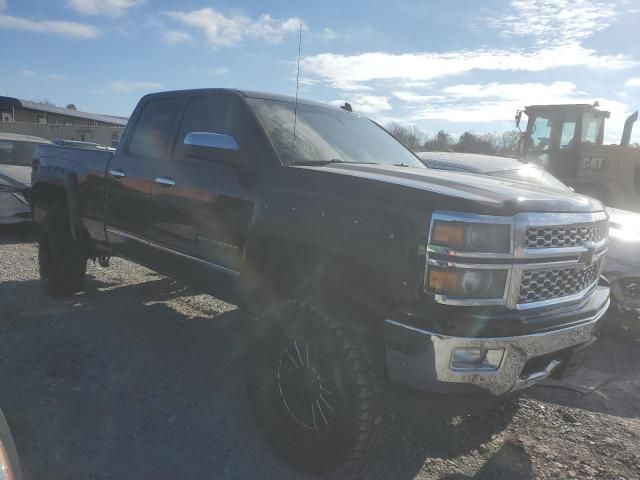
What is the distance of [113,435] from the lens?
2961 mm

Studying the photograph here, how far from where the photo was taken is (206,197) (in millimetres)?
3357

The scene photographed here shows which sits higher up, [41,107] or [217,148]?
[41,107]

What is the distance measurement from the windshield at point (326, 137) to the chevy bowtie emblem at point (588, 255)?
1.50 m

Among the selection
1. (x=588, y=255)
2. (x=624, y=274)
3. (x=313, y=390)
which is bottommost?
(x=313, y=390)

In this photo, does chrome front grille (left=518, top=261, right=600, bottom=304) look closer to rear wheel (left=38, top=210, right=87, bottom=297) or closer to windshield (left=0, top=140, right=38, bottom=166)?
rear wheel (left=38, top=210, right=87, bottom=297)

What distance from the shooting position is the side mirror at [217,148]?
3084 millimetres

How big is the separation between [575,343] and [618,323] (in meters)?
2.86

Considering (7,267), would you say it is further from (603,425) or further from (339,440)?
(603,425)

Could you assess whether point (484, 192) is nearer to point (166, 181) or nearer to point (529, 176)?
point (166, 181)

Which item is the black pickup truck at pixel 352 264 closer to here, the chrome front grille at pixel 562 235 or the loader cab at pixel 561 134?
the chrome front grille at pixel 562 235

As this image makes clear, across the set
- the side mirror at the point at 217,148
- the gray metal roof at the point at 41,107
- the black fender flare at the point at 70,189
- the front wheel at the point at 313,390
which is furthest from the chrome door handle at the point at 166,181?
the gray metal roof at the point at 41,107

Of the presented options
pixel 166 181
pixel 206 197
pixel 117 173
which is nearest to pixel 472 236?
pixel 206 197

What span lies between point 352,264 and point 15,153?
847cm

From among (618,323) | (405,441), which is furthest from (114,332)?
(618,323)
